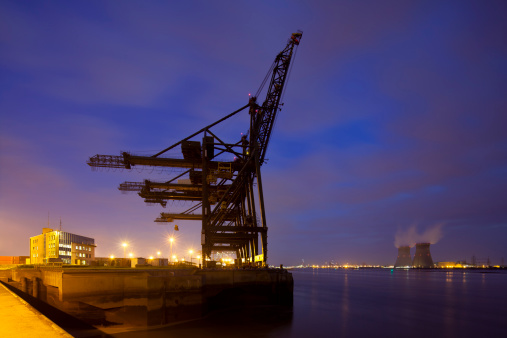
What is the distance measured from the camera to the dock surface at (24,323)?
391 inches

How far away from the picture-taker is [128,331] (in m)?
22.3

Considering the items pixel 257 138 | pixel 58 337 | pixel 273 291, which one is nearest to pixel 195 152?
pixel 257 138

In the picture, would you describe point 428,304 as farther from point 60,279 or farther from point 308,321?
point 60,279

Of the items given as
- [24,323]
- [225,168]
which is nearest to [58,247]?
[225,168]

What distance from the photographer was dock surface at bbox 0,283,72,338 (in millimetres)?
9922

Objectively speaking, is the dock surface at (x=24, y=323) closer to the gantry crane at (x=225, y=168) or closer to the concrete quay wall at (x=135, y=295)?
the concrete quay wall at (x=135, y=295)

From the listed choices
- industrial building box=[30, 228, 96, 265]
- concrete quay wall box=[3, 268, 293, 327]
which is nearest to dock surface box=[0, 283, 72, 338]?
concrete quay wall box=[3, 268, 293, 327]

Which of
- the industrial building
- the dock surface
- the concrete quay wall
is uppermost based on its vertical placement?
the dock surface

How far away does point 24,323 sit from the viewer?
440 inches

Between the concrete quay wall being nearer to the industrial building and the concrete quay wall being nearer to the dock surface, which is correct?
the dock surface

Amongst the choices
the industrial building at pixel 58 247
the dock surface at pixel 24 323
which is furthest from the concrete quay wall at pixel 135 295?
the industrial building at pixel 58 247

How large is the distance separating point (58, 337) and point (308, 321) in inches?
1033

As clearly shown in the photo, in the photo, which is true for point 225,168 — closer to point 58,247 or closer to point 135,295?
point 135,295

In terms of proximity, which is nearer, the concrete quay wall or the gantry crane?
the concrete quay wall
